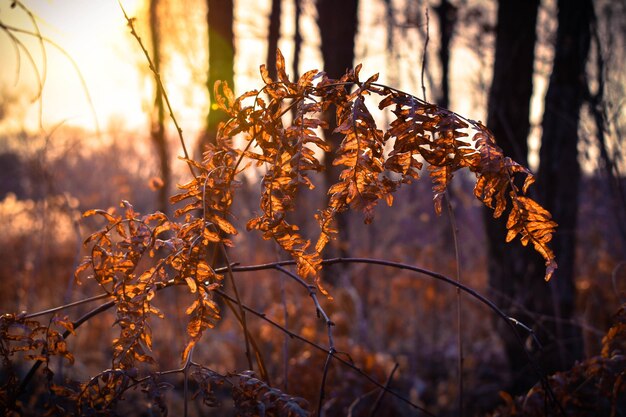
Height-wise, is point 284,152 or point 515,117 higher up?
point 515,117

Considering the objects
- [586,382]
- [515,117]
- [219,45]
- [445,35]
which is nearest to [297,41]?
[445,35]

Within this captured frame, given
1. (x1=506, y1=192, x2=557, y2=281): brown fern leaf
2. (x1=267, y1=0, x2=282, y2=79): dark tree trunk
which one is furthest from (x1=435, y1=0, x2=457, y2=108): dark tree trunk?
(x1=506, y1=192, x2=557, y2=281): brown fern leaf

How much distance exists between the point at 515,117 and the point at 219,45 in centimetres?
346

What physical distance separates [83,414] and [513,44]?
3473 mm

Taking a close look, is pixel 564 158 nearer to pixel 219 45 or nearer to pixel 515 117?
pixel 515 117

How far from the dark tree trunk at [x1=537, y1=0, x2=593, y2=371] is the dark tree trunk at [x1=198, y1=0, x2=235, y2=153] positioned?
322 cm

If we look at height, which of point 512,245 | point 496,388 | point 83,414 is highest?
point 512,245

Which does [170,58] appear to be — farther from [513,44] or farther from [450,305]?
[513,44]

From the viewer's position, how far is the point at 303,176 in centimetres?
117

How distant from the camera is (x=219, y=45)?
5.70 m

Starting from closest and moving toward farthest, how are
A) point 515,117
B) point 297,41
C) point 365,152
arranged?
point 365,152, point 515,117, point 297,41

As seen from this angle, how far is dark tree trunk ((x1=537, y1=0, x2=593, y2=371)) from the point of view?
3.21 metres

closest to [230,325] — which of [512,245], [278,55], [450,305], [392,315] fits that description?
[392,315]

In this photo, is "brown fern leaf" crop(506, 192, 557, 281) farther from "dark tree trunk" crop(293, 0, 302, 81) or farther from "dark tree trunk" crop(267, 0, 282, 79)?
"dark tree trunk" crop(293, 0, 302, 81)
